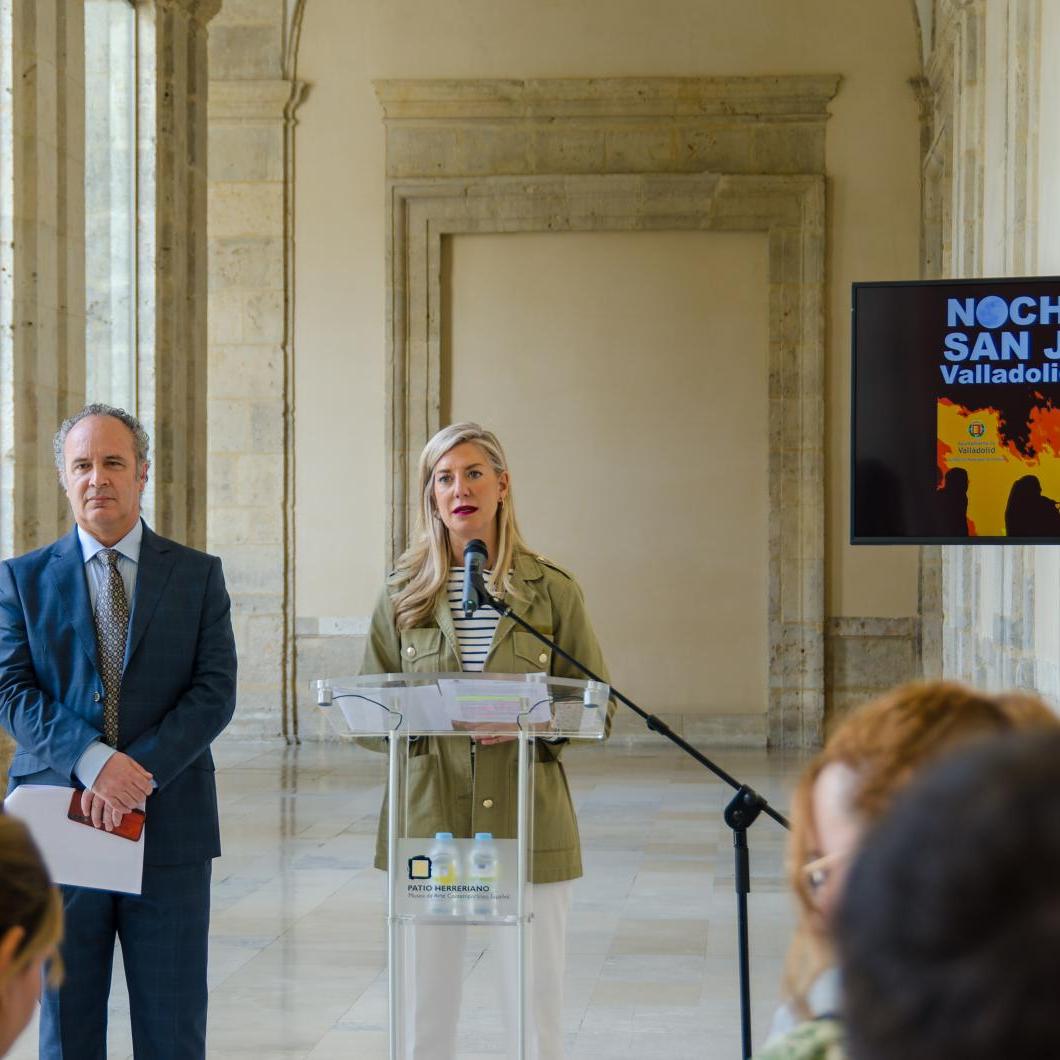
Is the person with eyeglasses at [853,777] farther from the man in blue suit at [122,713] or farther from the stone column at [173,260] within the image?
the stone column at [173,260]

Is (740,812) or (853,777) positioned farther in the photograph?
(740,812)

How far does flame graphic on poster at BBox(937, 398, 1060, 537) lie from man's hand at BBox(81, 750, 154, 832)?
142 inches

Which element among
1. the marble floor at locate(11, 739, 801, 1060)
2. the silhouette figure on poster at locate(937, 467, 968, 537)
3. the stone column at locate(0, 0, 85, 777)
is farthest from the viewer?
the stone column at locate(0, 0, 85, 777)

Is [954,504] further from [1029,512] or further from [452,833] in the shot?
[452,833]

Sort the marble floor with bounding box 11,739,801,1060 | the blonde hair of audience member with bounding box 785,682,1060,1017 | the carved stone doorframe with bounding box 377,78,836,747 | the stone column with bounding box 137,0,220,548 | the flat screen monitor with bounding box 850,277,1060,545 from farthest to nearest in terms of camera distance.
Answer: the carved stone doorframe with bounding box 377,78,836,747 < the stone column with bounding box 137,0,220,548 < the flat screen monitor with bounding box 850,277,1060,545 < the marble floor with bounding box 11,739,801,1060 < the blonde hair of audience member with bounding box 785,682,1060,1017

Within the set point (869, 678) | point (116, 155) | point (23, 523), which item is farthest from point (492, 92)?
point (23, 523)

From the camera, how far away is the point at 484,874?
135 inches

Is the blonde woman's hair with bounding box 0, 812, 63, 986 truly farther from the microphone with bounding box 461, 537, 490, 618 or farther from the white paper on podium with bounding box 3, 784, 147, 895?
the white paper on podium with bounding box 3, 784, 147, 895

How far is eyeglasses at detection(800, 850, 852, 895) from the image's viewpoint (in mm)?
1486

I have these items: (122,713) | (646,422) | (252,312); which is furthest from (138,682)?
(252,312)

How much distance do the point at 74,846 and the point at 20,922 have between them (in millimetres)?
2313

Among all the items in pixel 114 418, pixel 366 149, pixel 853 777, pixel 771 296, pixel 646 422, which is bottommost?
pixel 853 777

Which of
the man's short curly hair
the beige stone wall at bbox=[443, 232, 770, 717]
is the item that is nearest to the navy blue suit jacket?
the man's short curly hair

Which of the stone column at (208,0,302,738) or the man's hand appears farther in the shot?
the stone column at (208,0,302,738)
